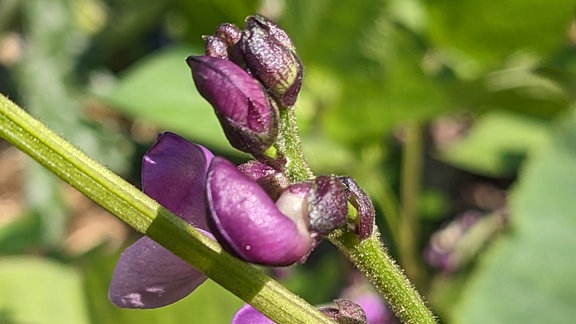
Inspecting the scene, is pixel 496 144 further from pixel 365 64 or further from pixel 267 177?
pixel 267 177

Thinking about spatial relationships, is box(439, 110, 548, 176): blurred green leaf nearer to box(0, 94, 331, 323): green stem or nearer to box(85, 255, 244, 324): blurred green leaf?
box(85, 255, 244, 324): blurred green leaf

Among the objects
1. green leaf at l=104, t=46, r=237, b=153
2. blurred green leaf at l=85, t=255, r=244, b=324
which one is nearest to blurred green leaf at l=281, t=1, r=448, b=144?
green leaf at l=104, t=46, r=237, b=153

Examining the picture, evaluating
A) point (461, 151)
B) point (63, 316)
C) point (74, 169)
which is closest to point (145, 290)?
point (74, 169)

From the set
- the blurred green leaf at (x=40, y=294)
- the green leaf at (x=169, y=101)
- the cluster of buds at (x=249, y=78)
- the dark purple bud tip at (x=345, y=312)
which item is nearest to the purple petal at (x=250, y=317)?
the dark purple bud tip at (x=345, y=312)

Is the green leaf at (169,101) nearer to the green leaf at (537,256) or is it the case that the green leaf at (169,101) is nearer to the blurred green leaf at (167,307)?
the blurred green leaf at (167,307)

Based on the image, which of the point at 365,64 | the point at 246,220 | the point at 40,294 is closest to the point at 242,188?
the point at 246,220
